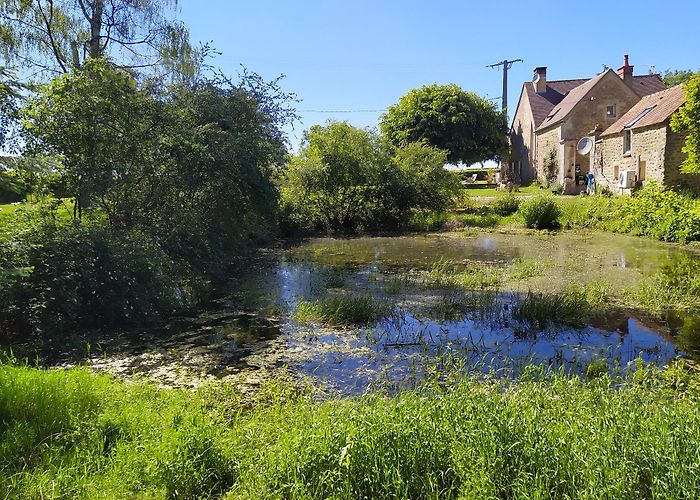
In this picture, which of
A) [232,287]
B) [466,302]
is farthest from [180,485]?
[232,287]

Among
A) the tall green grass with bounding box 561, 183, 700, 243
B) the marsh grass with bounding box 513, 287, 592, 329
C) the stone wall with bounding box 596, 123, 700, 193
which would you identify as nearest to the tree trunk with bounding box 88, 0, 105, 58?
the marsh grass with bounding box 513, 287, 592, 329

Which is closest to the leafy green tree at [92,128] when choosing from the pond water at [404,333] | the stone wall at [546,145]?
the pond water at [404,333]

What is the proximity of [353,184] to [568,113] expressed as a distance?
58.5 ft

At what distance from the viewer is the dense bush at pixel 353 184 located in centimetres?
2411

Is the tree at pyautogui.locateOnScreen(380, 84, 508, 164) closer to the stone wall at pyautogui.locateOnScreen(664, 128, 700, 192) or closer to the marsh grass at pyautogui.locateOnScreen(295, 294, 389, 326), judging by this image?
the stone wall at pyautogui.locateOnScreen(664, 128, 700, 192)

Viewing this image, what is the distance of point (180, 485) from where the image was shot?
345cm

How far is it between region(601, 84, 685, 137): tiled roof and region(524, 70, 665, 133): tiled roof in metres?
6.19

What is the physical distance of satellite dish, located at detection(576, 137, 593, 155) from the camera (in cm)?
3019

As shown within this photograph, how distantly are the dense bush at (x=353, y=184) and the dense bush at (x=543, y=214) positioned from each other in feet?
16.7

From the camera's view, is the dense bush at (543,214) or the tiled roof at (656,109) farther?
the tiled roof at (656,109)

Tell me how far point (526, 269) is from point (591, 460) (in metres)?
9.69

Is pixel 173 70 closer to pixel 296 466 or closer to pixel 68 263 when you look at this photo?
pixel 68 263

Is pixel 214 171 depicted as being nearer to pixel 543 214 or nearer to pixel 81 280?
pixel 81 280

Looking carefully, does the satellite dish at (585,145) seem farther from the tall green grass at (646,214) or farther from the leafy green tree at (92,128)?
the leafy green tree at (92,128)
